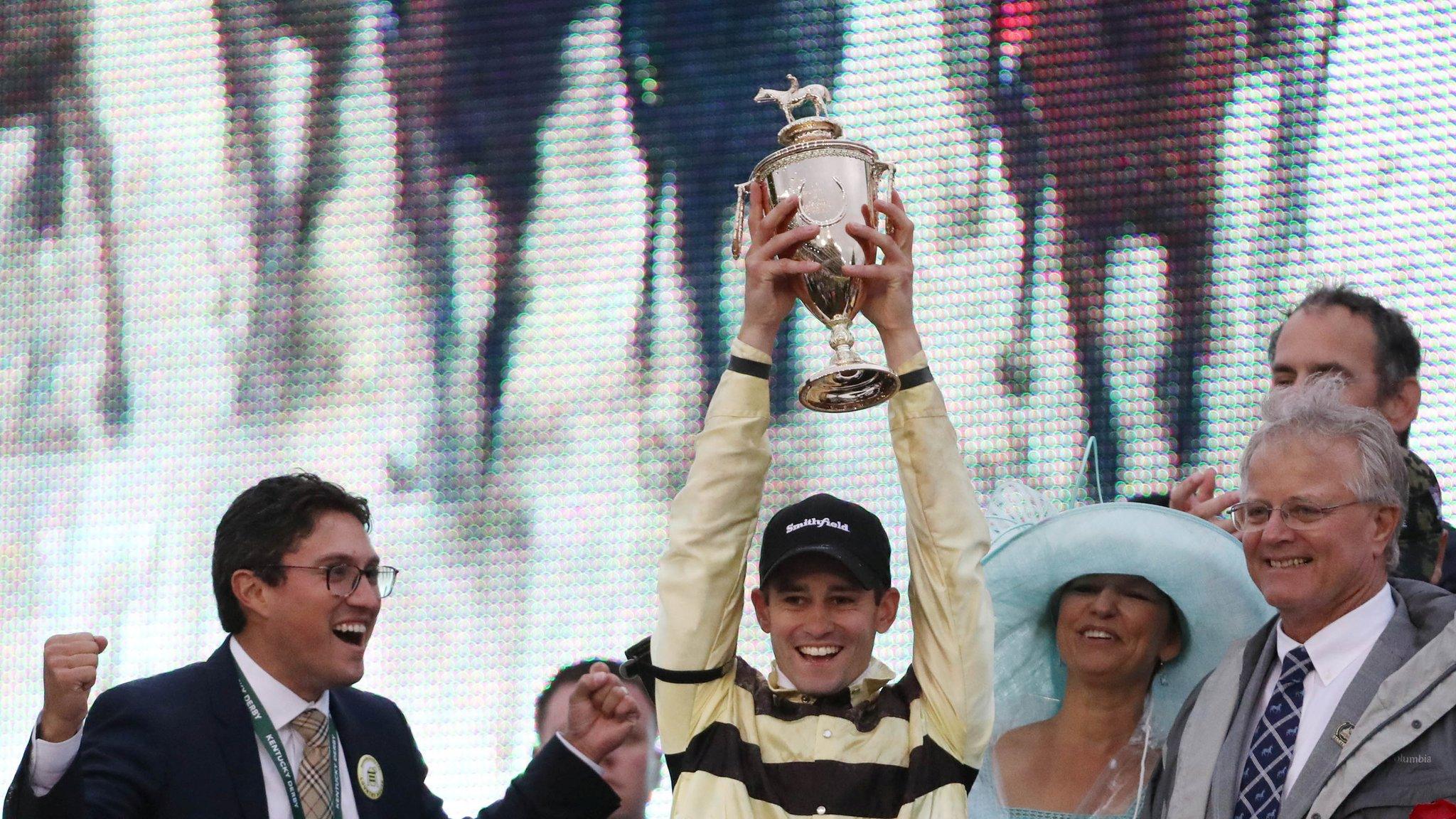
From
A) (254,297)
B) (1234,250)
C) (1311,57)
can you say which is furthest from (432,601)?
(1311,57)

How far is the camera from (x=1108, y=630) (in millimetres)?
2818

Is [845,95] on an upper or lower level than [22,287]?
upper

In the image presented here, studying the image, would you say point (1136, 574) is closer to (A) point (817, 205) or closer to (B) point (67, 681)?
(A) point (817, 205)

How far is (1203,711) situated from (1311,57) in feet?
7.58

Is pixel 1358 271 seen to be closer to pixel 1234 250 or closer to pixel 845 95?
pixel 1234 250

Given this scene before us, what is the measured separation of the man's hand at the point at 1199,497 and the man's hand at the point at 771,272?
902mm

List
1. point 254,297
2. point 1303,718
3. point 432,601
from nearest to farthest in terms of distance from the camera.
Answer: point 1303,718 < point 432,601 < point 254,297

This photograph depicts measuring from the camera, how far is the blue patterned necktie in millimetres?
2266

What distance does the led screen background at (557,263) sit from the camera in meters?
4.19

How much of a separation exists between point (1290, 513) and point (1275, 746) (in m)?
0.32

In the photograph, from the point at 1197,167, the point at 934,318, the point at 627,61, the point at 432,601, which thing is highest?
the point at 627,61

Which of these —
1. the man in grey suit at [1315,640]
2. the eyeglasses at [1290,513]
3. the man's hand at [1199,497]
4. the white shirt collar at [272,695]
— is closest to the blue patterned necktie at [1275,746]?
the man in grey suit at [1315,640]

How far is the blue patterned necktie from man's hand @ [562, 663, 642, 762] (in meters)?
1.00

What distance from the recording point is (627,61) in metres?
4.86
